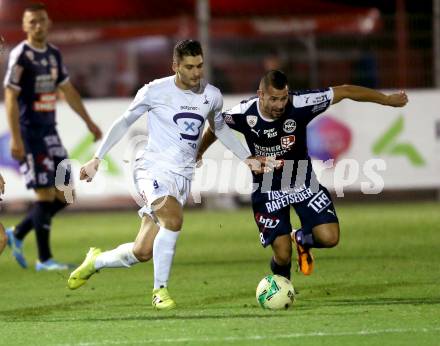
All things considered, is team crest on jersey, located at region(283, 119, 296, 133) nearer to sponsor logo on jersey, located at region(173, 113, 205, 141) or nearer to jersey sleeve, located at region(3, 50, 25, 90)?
sponsor logo on jersey, located at region(173, 113, 205, 141)

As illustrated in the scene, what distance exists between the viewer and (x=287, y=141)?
31.2ft

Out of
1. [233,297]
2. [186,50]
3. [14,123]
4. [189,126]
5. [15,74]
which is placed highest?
[186,50]

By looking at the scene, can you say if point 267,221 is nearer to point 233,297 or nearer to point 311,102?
point 233,297

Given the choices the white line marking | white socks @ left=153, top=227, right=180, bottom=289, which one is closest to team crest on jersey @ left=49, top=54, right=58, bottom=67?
white socks @ left=153, top=227, right=180, bottom=289

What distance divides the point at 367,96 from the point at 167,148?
166 cm

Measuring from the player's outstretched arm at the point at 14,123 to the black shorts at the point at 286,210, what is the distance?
125 inches

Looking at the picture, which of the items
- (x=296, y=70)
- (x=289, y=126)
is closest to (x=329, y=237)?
(x=289, y=126)

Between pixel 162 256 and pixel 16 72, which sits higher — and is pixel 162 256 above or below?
below

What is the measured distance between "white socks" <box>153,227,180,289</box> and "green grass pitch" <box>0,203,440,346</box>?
261mm

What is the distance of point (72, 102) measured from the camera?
12.4m

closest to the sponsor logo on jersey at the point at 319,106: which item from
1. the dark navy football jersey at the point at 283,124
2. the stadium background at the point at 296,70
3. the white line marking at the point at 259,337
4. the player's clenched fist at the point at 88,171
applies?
the dark navy football jersey at the point at 283,124

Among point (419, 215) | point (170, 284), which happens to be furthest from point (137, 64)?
point (170, 284)

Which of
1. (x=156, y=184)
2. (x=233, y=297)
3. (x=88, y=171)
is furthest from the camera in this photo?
(x=233, y=297)

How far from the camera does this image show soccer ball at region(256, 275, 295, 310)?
28.7 feet
